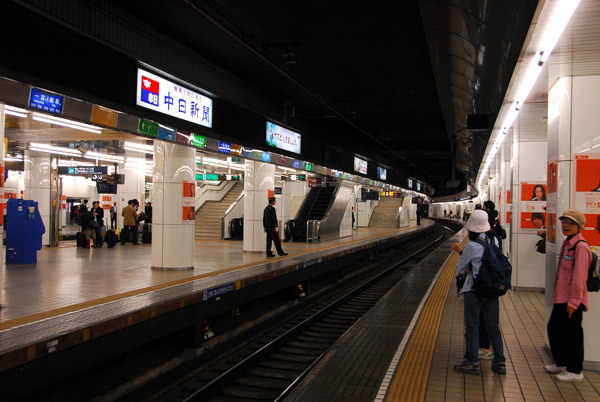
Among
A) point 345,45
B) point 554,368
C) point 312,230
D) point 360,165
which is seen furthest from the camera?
point 360,165

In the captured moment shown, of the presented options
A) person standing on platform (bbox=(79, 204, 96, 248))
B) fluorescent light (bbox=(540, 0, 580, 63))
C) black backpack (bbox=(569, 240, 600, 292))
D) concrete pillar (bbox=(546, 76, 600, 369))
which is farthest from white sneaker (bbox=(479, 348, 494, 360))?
person standing on platform (bbox=(79, 204, 96, 248))

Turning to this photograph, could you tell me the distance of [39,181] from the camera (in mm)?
14969

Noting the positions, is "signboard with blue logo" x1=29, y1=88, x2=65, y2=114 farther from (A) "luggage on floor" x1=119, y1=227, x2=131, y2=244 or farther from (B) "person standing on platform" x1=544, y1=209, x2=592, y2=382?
(A) "luggage on floor" x1=119, y1=227, x2=131, y2=244

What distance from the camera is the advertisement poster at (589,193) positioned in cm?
518

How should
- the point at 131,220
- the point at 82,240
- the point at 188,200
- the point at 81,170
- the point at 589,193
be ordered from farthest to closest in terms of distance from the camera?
the point at 81,170 < the point at 131,220 < the point at 82,240 < the point at 188,200 < the point at 589,193

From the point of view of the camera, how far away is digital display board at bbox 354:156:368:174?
19138 millimetres

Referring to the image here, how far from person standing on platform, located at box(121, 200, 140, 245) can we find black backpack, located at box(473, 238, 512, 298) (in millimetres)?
13102

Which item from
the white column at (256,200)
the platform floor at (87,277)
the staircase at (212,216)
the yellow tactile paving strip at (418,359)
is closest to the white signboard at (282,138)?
the white column at (256,200)

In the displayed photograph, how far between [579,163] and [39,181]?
47.6 feet

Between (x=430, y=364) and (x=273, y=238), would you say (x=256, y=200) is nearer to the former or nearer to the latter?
(x=273, y=238)

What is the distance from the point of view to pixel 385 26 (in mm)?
8391

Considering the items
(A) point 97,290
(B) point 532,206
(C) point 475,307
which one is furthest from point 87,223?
(C) point 475,307

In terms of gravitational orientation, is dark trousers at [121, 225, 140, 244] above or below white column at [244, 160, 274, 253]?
below

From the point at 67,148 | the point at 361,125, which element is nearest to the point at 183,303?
the point at 67,148
